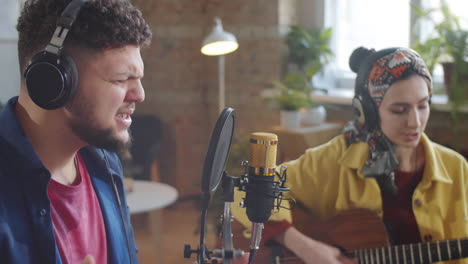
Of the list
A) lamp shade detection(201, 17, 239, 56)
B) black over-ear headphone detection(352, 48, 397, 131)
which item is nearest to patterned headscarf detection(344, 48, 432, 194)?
black over-ear headphone detection(352, 48, 397, 131)

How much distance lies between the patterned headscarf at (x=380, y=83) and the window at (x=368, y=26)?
4.34 ft

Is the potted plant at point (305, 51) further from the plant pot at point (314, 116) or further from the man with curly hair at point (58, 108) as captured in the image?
the man with curly hair at point (58, 108)

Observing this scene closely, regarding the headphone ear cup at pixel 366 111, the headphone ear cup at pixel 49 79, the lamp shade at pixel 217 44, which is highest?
the lamp shade at pixel 217 44

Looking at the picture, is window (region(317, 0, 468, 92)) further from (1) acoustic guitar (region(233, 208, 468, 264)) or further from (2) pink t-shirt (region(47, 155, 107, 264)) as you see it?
(2) pink t-shirt (region(47, 155, 107, 264))

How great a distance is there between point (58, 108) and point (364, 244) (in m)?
0.78

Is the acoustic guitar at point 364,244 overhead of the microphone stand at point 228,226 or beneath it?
beneath

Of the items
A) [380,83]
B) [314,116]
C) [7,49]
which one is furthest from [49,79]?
[7,49]

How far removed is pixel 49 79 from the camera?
766 millimetres

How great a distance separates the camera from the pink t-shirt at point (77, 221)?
88cm

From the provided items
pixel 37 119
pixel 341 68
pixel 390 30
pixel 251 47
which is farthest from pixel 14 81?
pixel 37 119

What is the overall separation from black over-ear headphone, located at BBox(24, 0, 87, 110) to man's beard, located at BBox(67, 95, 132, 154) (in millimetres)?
37

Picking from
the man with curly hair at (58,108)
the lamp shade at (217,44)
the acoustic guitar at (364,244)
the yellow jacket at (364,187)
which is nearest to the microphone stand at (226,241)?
the man with curly hair at (58,108)

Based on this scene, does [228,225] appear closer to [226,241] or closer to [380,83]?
[226,241]

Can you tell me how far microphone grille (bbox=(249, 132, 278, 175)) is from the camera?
0.72m
